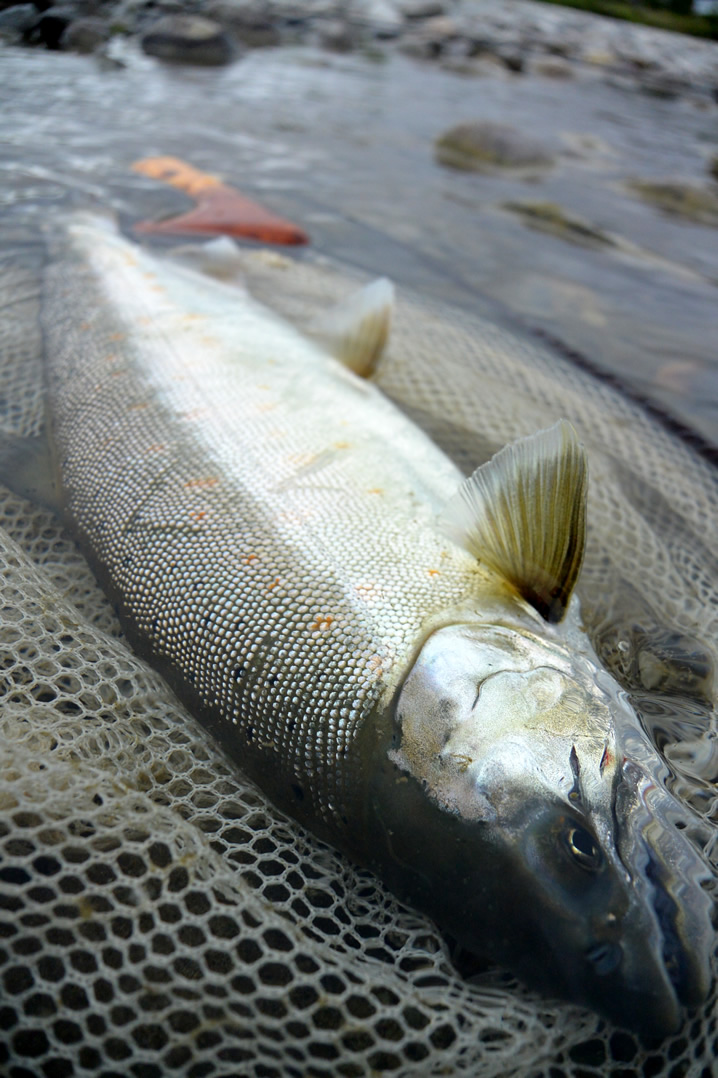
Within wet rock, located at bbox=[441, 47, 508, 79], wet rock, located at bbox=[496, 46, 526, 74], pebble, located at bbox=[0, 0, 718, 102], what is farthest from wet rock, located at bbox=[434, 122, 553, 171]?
wet rock, located at bbox=[496, 46, 526, 74]

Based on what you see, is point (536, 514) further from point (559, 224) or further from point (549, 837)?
point (559, 224)

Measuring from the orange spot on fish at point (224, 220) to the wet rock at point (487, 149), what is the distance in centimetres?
283

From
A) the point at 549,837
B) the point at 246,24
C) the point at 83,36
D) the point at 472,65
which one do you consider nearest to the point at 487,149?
the point at 83,36

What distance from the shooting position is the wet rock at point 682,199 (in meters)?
6.52

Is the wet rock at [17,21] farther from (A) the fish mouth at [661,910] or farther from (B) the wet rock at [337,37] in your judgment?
(A) the fish mouth at [661,910]

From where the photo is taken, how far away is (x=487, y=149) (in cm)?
736

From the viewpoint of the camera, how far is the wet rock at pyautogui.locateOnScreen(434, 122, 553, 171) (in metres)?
7.21

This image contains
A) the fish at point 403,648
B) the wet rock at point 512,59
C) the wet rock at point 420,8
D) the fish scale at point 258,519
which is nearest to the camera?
the fish at point 403,648

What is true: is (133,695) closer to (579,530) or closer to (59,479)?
Answer: (59,479)

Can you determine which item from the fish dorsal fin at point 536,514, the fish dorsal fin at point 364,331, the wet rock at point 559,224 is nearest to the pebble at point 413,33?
the wet rock at point 559,224

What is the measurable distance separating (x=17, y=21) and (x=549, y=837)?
11.0 m

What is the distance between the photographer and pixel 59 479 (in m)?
2.72

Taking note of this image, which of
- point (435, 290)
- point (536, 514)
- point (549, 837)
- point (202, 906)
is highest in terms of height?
point (536, 514)

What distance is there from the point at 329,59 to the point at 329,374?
9.95m
